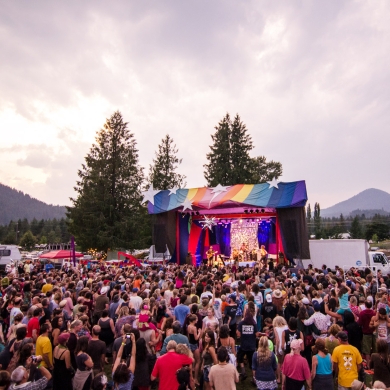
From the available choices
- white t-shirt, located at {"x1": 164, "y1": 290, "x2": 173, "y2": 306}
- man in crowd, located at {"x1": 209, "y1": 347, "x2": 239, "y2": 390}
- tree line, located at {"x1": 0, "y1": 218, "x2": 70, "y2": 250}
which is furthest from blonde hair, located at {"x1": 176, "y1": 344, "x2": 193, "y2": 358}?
tree line, located at {"x1": 0, "y1": 218, "x2": 70, "y2": 250}

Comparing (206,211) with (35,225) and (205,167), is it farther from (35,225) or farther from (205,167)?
(35,225)

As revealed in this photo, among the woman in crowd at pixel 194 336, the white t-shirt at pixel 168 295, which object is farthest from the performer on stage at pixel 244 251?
the woman in crowd at pixel 194 336

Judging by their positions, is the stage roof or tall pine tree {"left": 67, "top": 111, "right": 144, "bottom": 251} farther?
tall pine tree {"left": 67, "top": 111, "right": 144, "bottom": 251}

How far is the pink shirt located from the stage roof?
540 inches

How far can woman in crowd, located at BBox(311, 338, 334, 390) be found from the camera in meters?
3.87

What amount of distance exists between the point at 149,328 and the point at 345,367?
8.22 feet

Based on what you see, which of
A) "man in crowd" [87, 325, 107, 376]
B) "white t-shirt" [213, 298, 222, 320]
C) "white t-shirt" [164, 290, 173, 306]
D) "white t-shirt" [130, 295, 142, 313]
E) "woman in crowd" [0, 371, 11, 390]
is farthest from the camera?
"white t-shirt" [164, 290, 173, 306]

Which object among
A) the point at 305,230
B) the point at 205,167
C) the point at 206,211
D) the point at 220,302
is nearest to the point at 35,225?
the point at 205,167

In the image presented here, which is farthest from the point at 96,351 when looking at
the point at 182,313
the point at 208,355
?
the point at 182,313

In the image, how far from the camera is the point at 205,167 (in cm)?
3588

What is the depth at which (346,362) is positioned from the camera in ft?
13.3

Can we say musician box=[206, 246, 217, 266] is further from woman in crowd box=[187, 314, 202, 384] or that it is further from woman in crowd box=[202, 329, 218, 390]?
woman in crowd box=[202, 329, 218, 390]

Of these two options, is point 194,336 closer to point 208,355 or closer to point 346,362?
→ point 208,355

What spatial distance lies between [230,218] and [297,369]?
1742 centimetres
